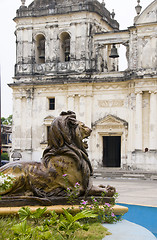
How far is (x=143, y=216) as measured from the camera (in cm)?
986

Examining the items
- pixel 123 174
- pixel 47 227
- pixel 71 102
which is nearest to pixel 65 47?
pixel 71 102

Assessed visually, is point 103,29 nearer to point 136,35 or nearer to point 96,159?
point 136,35

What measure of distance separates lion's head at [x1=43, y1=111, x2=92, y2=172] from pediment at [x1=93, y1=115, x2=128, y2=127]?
21.5 m

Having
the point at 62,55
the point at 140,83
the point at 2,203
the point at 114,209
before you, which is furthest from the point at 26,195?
the point at 62,55

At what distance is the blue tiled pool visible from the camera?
889cm

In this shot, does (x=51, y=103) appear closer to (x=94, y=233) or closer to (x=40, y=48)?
(x=40, y=48)

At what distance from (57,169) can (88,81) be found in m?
22.4

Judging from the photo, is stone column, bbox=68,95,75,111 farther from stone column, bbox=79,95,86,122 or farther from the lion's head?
the lion's head

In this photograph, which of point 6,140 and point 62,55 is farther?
point 6,140

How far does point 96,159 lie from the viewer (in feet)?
98.5

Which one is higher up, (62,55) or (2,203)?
(62,55)

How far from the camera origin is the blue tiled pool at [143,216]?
889cm

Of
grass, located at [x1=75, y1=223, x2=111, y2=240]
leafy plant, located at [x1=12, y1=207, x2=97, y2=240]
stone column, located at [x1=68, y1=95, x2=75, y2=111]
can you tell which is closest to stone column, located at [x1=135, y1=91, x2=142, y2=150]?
stone column, located at [x1=68, y1=95, x2=75, y2=111]

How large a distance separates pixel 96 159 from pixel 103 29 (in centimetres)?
997
